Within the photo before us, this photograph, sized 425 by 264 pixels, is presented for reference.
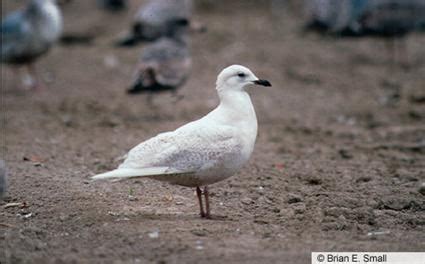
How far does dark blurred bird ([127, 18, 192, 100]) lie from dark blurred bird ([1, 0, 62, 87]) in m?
2.24

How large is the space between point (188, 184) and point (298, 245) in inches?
39.3

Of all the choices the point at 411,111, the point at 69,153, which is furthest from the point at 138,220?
the point at 411,111

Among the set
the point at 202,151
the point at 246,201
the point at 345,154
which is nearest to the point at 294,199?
the point at 246,201

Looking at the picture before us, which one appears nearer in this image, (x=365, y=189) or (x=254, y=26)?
(x=365, y=189)

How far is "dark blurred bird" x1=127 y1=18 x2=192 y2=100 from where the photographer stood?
990 cm

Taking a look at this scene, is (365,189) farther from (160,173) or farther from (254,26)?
(254,26)

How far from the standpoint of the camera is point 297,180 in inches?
296

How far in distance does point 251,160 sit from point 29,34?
15.6ft

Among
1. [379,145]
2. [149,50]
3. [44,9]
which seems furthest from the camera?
[44,9]

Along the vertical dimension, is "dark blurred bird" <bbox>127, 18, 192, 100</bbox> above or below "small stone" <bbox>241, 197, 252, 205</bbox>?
above

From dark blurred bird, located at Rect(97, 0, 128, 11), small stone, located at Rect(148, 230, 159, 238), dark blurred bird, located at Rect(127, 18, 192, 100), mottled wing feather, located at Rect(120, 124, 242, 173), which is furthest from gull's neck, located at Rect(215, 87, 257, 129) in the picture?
dark blurred bird, located at Rect(97, 0, 128, 11)

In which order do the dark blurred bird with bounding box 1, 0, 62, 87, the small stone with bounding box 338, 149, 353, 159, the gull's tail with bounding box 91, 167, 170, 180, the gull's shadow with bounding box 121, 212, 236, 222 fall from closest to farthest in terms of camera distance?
the gull's tail with bounding box 91, 167, 170, 180, the gull's shadow with bounding box 121, 212, 236, 222, the small stone with bounding box 338, 149, 353, 159, the dark blurred bird with bounding box 1, 0, 62, 87

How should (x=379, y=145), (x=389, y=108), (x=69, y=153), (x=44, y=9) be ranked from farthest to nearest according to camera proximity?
1. (x=44, y=9)
2. (x=389, y=108)
3. (x=379, y=145)
4. (x=69, y=153)

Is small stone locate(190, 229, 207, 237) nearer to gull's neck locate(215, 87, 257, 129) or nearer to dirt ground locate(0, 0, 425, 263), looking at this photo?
dirt ground locate(0, 0, 425, 263)
